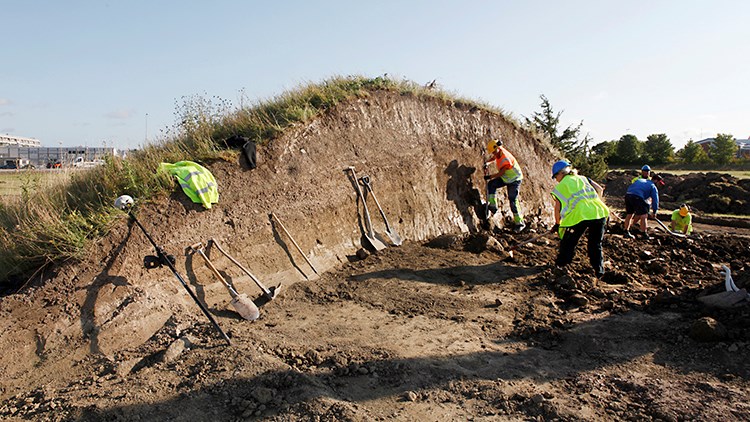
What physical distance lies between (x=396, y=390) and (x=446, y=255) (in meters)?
4.04

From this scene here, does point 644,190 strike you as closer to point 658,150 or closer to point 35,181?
point 35,181

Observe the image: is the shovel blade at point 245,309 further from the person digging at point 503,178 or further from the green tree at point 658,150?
the green tree at point 658,150

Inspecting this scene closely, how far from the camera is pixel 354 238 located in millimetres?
7891

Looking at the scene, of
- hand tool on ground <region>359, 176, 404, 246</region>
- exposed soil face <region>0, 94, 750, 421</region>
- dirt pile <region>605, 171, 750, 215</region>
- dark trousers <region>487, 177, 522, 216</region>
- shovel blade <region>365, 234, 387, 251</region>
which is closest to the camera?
exposed soil face <region>0, 94, 750, 421</region>

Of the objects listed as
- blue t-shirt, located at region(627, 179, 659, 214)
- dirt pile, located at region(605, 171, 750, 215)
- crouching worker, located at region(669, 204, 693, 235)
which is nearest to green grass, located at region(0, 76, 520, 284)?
blue t-shirt, located at region(627, 179, 659, 214)

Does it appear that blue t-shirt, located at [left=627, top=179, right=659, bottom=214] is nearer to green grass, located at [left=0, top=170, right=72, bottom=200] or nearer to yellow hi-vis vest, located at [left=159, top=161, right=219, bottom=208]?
yellow hi-vis vest, located at [left=159, top=161, right=219, bottom=208]

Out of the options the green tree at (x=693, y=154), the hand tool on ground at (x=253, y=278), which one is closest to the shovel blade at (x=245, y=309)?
the hand tool on ground at (x=253, y=278)

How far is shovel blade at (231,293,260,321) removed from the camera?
5.58 m

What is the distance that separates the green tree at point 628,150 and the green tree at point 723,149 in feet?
15.9

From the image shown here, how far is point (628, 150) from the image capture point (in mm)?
33906

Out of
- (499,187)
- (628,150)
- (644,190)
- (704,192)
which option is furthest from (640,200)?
(628,150)

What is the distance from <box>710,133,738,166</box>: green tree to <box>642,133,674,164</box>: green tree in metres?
2.63

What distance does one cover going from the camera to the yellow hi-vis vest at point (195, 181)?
6.13 metres

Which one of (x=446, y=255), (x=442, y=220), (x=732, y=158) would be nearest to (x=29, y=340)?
(x=446, y=255)
